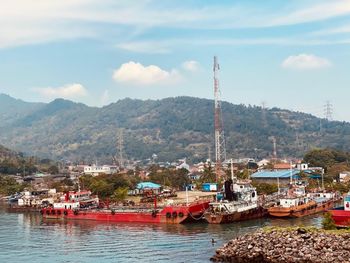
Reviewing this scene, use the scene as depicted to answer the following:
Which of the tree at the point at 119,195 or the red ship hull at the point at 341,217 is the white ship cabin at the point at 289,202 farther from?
the tree at the point at 119,195

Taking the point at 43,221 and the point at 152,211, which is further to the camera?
the point at 43,221

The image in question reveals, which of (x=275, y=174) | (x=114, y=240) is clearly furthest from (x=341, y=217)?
(x=275, y=174)

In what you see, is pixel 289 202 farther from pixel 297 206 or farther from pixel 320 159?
pixel 320 159

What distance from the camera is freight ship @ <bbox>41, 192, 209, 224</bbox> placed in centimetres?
5666

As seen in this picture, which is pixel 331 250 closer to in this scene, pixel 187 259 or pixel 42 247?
pixel 187 259

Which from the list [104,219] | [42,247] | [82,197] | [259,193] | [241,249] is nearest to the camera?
[241,249]

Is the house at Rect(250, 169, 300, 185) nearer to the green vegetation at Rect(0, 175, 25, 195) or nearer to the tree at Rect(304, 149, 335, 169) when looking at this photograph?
the tree at Rect(304, 149, 335, 169)

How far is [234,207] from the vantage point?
5566cm

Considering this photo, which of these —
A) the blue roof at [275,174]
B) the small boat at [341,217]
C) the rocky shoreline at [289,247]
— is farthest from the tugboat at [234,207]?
the blue roof at [275,174]

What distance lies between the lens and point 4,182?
368 feet

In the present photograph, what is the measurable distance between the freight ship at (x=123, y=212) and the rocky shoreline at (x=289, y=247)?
21678 mm

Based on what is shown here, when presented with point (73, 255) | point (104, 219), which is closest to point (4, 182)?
point (104, 219)

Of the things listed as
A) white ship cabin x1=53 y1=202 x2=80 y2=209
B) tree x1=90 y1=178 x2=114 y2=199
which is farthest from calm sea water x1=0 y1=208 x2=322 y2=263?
tree x1=90 y1=178 x2=114 y2=199

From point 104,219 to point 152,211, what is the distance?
6.80 meters
